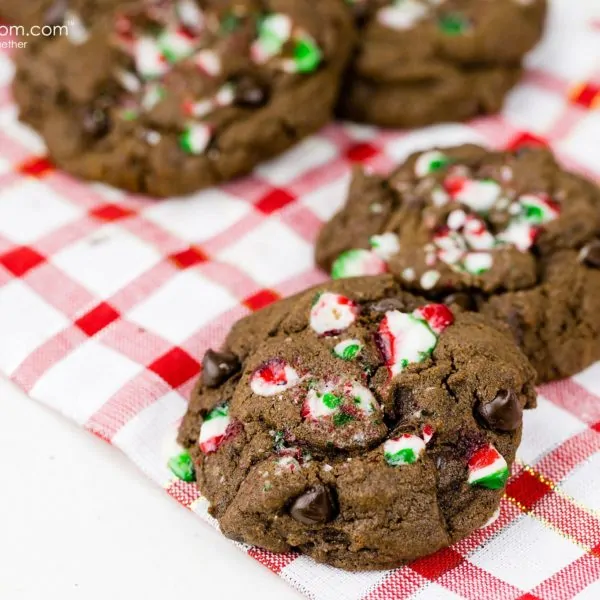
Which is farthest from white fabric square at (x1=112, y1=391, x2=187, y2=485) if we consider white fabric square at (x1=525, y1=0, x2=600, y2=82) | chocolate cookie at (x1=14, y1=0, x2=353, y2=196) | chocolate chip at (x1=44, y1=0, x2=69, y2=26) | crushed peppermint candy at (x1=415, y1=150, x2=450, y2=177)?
white fabric square at (x1=525, y1=0, x2=600, y2=82)

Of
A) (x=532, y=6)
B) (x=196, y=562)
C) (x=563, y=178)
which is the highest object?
(x=532, y=6)

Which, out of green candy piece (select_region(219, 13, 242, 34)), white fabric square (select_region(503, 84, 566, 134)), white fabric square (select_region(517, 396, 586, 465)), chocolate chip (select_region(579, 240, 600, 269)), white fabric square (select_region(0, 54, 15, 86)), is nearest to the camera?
white fabric square (select_region(517, 396, 586, 465))

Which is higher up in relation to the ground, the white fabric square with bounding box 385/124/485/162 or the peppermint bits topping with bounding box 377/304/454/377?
the peppermint bits topping with bounding box 377/304/454/377

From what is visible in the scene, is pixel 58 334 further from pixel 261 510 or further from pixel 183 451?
pixel 261 510

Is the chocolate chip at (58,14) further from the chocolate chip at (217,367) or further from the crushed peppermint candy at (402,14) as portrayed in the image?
the chocolate chip at (217,367)

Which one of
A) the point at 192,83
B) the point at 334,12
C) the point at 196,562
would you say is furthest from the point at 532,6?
the point at 196,562

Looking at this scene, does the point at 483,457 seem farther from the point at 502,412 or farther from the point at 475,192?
the point at 475,192

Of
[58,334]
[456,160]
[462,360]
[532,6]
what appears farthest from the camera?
[532,6]

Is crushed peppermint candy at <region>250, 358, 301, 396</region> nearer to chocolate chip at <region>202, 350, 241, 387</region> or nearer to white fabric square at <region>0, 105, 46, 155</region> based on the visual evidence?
chocolate chip at <region>202, 350, 241, 387</region>

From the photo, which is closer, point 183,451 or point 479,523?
point 479,523
